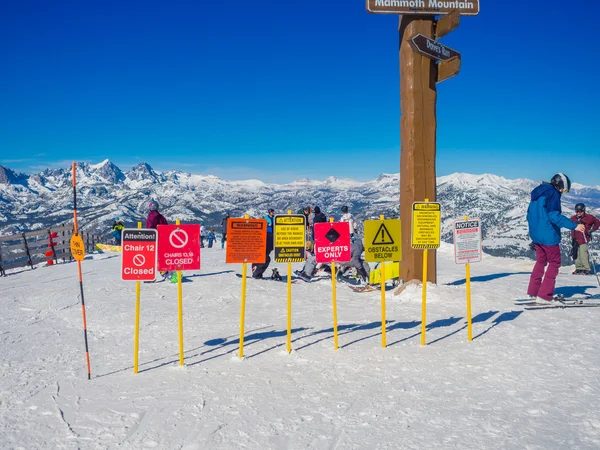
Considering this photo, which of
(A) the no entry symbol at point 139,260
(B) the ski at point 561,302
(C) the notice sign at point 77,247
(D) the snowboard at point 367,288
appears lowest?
(D) the snowboard at point 367,288

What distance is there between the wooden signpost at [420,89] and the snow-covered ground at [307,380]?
1.68 metres

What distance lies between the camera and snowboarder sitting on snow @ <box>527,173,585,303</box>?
7375 mm

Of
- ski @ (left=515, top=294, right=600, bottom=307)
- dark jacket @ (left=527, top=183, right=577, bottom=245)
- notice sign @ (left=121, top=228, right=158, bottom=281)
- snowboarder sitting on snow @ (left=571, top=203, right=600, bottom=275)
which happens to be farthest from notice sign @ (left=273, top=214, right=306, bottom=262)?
snowboarder sitting on snow @ (left=571, top=203, right=600, bottom=275)

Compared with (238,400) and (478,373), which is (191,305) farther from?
(478,373)

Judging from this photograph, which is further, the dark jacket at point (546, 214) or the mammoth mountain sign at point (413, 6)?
the mammoth mountain sign at point (413, 6)

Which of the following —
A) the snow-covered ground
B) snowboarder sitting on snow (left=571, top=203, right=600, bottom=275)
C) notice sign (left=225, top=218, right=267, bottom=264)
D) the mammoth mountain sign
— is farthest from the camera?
snowboarder sitting on snow (left=571, top=203, right=600, bottom=275)

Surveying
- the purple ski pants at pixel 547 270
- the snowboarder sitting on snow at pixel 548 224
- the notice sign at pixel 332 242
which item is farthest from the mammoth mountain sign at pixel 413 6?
the notice sign at pixel 332 242

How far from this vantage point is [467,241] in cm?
604

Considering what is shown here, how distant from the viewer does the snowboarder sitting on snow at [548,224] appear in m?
7.38

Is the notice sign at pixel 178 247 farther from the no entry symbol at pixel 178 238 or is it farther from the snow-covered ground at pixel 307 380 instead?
the snow-covered ground at pixel 307 380

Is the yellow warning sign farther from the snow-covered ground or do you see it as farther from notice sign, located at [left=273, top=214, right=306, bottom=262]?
the snow-covered ground

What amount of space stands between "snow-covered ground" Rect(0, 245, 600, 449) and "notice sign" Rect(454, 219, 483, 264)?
110 cm

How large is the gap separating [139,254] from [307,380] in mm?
2353

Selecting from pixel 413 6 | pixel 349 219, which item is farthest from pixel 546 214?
pixel 349 219
